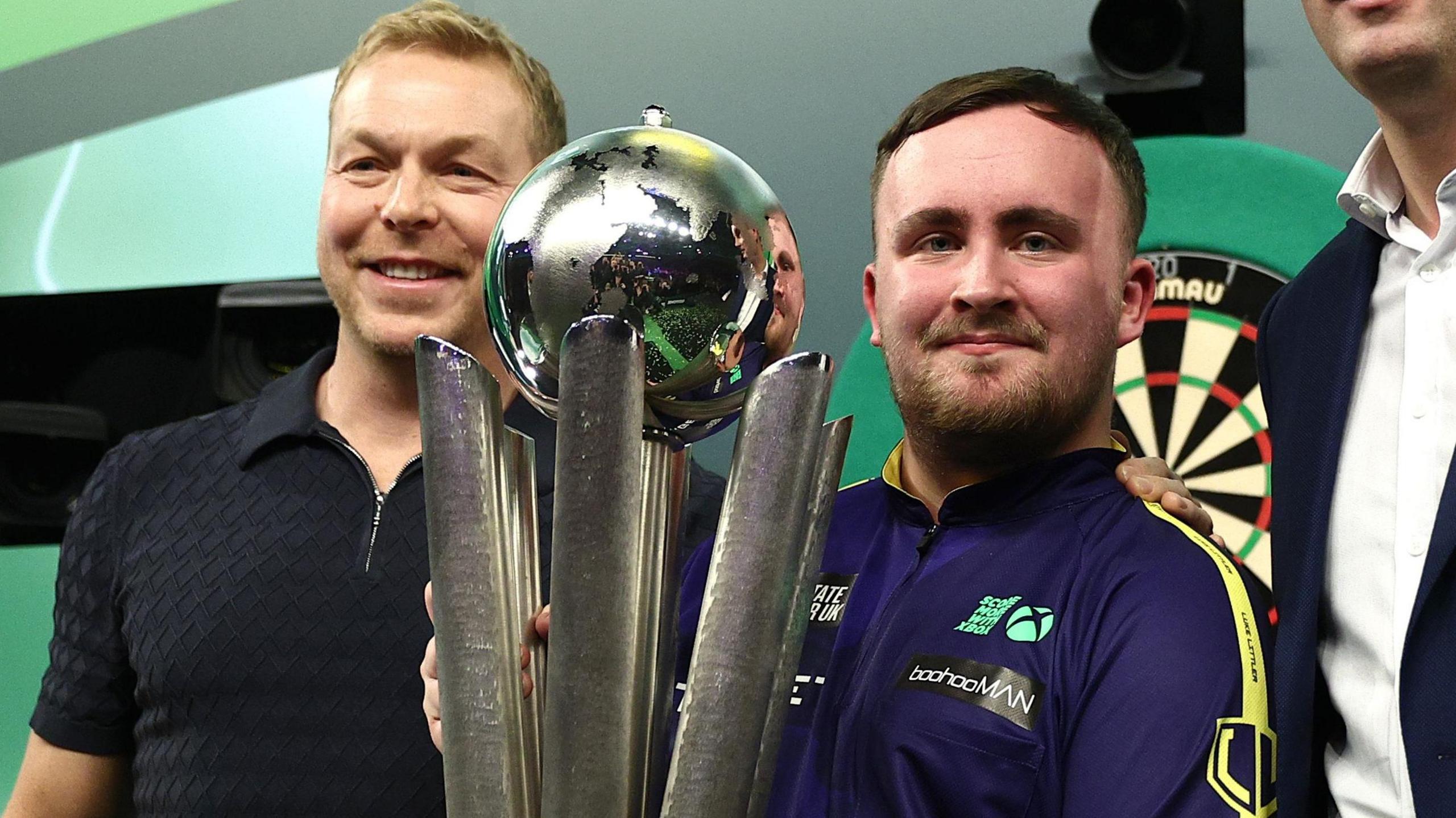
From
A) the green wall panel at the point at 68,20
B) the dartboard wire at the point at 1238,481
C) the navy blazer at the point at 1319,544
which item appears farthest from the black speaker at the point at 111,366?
the navy blazer at the point at 1319,544

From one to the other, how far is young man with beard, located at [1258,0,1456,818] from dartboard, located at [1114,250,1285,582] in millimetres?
502

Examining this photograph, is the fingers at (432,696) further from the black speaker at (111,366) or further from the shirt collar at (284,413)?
the black speaker at (111,366)

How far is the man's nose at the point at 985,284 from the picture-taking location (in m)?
1.10

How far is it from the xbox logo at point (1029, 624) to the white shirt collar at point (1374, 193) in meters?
0.41

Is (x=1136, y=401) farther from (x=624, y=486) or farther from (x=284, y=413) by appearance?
(x=624, y=486)

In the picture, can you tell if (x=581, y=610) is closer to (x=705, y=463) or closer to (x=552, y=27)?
(x=705, y=463)

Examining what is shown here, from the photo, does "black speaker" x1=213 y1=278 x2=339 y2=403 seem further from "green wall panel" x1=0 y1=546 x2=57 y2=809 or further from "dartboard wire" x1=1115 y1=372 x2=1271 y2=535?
"dartboard wire" x1=1115 y1=372 x2=1271 y2=535

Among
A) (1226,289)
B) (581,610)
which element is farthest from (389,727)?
(1226,289)

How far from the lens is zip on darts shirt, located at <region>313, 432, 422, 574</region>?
1.45m

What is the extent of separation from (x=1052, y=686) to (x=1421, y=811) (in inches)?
9.7

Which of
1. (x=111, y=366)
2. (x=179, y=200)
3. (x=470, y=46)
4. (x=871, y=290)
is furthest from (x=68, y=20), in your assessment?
(x=871, y=290)

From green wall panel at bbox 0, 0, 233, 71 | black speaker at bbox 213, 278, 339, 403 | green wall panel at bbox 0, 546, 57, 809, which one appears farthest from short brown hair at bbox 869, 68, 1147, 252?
green wall panel at bbox 0, 546, 57, 809

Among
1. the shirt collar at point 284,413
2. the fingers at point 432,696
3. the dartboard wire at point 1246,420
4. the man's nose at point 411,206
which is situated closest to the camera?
the fingers at point 432,696

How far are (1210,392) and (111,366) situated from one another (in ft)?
5.47
